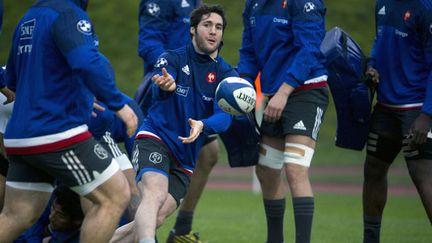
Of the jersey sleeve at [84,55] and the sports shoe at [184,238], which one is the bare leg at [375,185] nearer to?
the sports shoe at [184,238]

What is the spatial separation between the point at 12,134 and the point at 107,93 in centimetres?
72

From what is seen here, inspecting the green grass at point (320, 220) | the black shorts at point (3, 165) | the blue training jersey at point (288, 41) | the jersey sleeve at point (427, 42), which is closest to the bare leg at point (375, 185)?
the jersey sleeve at point (427, 42)

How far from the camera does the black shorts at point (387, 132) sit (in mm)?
7633

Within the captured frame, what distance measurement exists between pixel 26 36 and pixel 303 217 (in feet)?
9.21

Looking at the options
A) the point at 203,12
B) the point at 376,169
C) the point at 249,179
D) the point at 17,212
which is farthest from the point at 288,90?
the point at 249,179

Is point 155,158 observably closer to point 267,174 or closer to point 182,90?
point 182,90

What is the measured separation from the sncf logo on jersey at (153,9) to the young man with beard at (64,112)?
10.6 ft

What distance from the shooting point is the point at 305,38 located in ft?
24.2

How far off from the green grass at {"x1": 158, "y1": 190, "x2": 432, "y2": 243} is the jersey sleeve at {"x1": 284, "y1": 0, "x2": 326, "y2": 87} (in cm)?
246

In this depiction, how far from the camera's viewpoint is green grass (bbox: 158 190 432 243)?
9500 millimetres

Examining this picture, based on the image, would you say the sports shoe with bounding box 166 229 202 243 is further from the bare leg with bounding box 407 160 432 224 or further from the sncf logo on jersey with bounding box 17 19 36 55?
the sncf logo on jersey with bounding box 17 19 36 55

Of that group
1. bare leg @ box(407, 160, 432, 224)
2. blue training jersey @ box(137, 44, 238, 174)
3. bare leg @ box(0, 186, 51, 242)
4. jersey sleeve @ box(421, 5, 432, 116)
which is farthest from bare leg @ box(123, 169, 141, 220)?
jersey sleeve @ box(421, 5, 432, 116)

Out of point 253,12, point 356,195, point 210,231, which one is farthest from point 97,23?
point 253,12

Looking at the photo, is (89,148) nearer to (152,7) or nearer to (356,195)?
(152,7)
